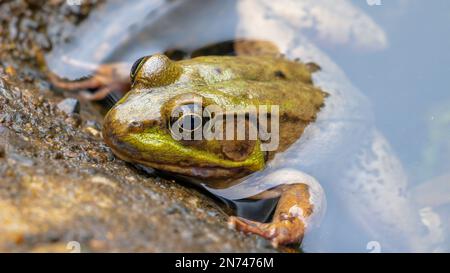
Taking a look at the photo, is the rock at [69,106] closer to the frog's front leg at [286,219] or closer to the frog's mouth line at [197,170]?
the frog's mouth line at [197,170]

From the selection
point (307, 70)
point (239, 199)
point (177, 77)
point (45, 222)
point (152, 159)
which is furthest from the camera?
point (307, 70)

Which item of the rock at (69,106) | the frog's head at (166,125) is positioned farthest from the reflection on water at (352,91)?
the rock at (69,106)

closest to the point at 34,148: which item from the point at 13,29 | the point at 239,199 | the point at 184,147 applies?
the point at 184,147

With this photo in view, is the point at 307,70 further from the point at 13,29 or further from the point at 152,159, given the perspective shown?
the point at 13,29

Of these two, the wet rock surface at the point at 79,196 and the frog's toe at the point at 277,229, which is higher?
the frog's toe at the point at 277,229

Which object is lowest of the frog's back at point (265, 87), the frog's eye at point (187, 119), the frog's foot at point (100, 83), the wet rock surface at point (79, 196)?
the wet rock surface at point (79, 196)

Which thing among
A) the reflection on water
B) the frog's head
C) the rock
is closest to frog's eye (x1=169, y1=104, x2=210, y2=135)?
the frog's head

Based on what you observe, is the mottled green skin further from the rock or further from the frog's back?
the rock

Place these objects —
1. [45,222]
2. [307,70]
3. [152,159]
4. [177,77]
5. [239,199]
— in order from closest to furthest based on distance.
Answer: [45,222] → [152,159] → [177,77] → [239,199] → [307,70]
